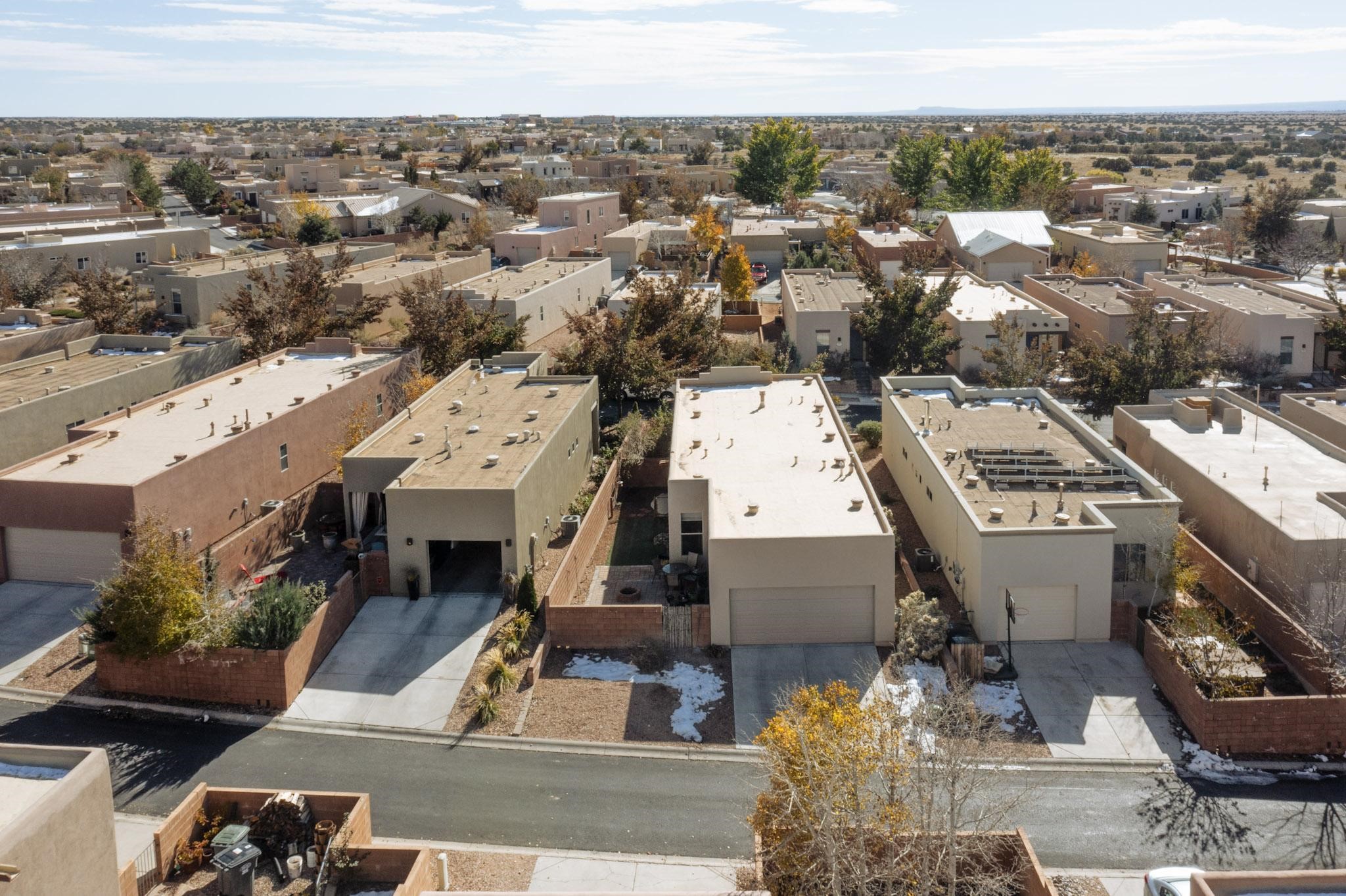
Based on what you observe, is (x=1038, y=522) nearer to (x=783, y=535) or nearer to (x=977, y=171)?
(x=783, y=535)

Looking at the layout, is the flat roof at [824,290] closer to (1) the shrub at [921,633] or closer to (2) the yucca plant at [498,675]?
(1) the shrub at [921,633]

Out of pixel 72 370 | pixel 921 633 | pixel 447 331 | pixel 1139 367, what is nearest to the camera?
pixel 921 633

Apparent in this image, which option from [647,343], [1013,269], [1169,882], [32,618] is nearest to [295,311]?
[647,343]

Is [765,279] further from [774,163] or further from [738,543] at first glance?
[738,543]

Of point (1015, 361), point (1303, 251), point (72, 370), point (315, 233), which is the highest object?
point (315, 233)

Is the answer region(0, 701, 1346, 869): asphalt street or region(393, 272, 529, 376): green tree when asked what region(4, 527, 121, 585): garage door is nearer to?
region(0, 701, 1346, 869): asphalt street

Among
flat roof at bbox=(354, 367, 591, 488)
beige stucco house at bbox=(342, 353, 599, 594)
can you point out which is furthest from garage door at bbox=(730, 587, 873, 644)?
flat roof at bbox=(354, 367, 591, 488)

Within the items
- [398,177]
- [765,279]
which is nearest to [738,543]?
[765,279]
